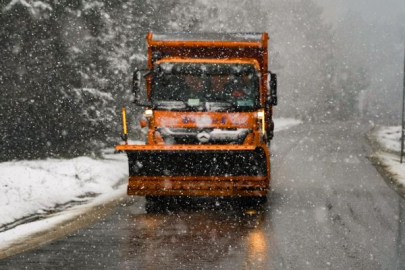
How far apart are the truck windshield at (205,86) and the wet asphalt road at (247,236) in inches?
75.4

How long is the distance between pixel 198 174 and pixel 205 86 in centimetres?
209

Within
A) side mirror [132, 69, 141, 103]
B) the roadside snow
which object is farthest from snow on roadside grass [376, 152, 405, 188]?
the roadside snow

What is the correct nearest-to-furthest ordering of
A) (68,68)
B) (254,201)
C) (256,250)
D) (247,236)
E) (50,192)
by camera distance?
1. (256,250)
2. (247,236)
3. (254,201)
4. (50,192)
5. (68,68)

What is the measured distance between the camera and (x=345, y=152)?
2669 centimetres

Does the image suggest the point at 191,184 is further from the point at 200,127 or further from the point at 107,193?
the point at 107,193

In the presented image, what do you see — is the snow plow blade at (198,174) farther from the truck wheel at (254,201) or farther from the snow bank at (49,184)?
the snow bank at (49,184)

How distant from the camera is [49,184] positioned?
13.4 m

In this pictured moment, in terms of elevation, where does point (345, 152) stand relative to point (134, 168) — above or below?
below

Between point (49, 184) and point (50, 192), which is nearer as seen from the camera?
point (50, 192)

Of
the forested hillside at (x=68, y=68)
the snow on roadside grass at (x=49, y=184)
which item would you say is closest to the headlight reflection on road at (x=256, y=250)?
the snow on roadside grass at (x=49, y=184)

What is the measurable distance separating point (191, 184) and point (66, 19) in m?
11.4

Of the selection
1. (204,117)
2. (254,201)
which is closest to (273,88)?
(204,117)

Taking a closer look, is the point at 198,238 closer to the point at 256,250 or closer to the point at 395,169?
the point at 256,250

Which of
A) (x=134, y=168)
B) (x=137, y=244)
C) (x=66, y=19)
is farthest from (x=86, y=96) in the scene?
(x=137, y=244)
